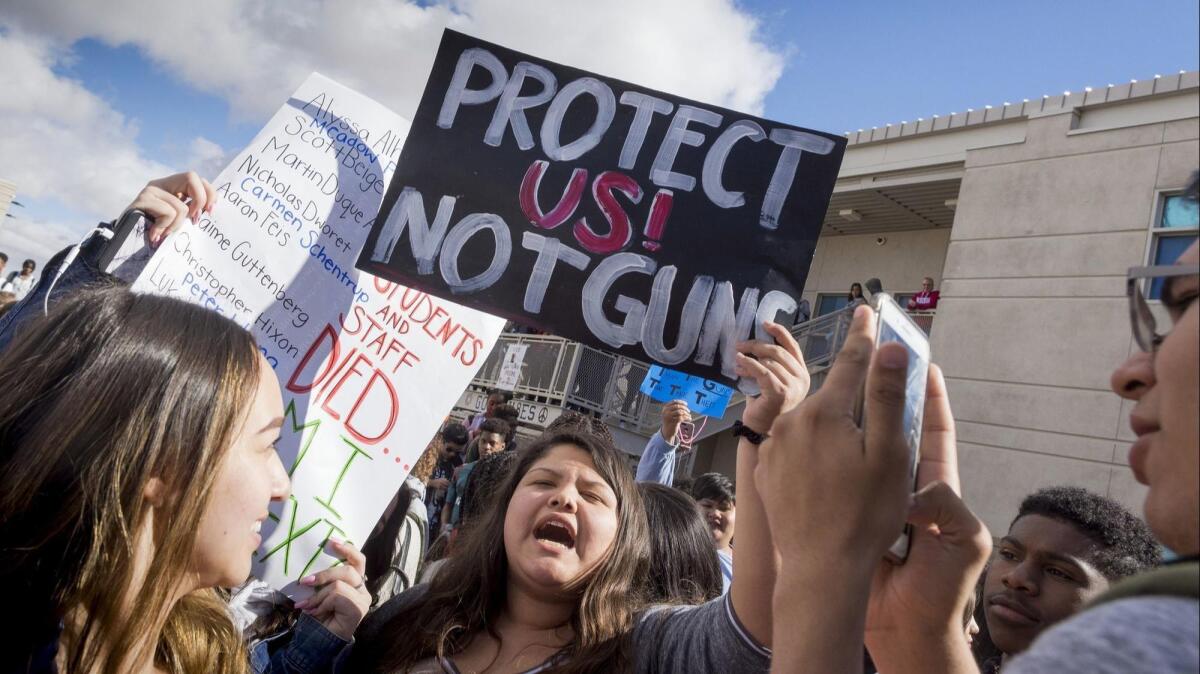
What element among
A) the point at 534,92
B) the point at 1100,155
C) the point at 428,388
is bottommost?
the point at 428,388

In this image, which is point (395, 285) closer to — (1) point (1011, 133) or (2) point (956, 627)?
(2) point (956, 627)

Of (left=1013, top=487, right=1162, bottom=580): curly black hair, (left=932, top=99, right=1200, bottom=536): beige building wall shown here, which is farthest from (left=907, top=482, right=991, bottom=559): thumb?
(left=932, top=99, right=1200, bottom=536): beige building wall

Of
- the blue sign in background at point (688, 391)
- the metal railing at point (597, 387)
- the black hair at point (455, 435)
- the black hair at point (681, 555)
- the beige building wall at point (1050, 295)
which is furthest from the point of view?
the metal railing at point (597, 387)

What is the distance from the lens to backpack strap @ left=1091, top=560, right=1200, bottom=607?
56 cm

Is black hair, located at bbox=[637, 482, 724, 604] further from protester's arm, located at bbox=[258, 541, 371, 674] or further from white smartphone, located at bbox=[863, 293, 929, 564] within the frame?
white smartphone, located at bbox=[863, 293, 929, 564]

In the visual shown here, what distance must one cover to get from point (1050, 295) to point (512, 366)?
953 cm

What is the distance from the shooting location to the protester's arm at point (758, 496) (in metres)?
1.53

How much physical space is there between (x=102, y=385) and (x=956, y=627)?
142cm

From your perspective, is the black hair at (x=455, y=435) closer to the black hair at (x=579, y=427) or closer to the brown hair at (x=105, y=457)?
the black hair at (x=579, y=427)

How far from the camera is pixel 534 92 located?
103 inches

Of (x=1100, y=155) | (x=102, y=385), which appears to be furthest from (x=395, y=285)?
(x=1100, y=155)

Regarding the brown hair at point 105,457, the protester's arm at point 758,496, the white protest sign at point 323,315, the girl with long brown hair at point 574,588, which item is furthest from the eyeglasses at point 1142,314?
the white protest sign at point 323,315

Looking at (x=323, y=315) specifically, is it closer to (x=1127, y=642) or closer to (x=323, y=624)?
(x=323, y=624)

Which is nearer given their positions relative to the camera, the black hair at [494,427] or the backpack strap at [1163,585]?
the backpack strap at [1163,585]
